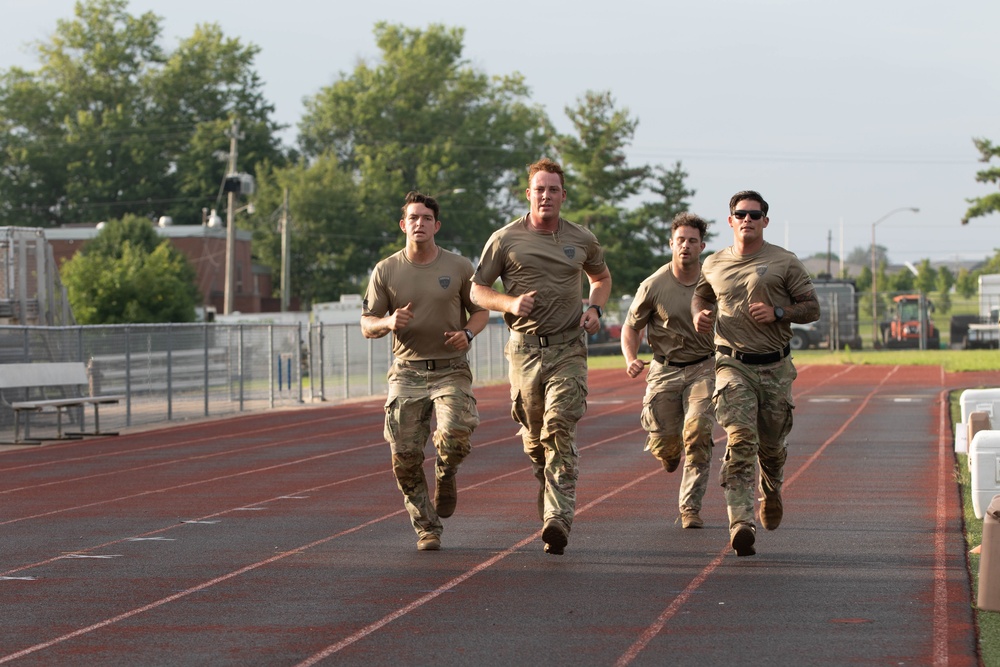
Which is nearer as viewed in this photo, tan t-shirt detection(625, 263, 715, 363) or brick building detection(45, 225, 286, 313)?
tan t-shirt detection(625, 263, 715, 363)

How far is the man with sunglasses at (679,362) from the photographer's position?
422 inches

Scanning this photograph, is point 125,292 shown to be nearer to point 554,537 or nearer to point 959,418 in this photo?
point 959,418

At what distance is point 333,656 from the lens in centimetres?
669

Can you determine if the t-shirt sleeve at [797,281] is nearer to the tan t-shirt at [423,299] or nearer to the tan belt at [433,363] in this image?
the tan t-shirt at [423,299]

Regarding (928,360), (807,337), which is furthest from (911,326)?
(928,360)

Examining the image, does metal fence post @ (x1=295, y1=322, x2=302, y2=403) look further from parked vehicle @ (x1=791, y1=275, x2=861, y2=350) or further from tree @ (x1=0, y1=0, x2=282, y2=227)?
tree @ (x1=0, y1=0, x2=282, y2=227)

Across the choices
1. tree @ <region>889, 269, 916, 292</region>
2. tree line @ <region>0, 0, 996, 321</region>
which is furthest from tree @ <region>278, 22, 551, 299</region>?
tree @ <region>889, 269, 916, 292</region>

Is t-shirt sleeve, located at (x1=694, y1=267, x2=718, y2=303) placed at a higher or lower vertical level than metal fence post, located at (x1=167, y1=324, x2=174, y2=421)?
higher

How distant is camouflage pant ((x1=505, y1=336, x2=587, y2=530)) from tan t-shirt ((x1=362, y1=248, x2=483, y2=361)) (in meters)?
0.42

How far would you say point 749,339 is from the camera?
30.5ft

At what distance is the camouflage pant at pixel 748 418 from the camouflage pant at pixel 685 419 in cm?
113

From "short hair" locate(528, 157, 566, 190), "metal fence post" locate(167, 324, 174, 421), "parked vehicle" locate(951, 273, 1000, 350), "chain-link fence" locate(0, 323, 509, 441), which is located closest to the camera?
"short hair" locate(528, 157, 566, 190)

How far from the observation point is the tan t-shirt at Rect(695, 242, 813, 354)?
922cm

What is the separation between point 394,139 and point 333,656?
88319 mm
